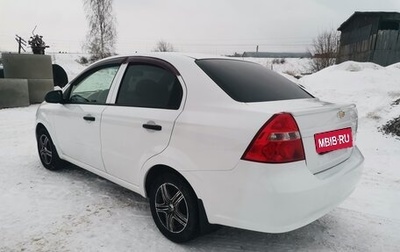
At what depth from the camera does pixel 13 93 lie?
10125 mm

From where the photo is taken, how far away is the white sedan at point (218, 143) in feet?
6.70

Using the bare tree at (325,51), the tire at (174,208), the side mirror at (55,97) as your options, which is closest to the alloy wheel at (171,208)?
the tire at (174,208)

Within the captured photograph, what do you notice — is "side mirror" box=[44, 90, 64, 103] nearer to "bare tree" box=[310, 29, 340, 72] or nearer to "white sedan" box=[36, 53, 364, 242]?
"white sedan" box=[36, 53, 364, 242]

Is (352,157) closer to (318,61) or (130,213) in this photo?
(130,213)

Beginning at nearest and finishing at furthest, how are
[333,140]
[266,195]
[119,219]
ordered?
[266,195] → [333,140] → [119,219]

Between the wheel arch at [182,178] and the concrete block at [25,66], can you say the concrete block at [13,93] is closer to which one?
the concrete block at [25,66]

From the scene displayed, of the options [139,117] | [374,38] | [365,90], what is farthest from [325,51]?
[139,117]

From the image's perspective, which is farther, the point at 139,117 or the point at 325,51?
the point at 325,51

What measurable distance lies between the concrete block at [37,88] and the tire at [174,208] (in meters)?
10.2

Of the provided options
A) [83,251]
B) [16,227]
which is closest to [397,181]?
[83,251]

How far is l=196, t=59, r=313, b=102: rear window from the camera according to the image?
2422mm

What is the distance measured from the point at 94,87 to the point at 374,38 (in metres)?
24.1

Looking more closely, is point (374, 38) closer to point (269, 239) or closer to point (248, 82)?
point (248, 82)

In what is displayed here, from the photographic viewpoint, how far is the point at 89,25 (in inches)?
1260
